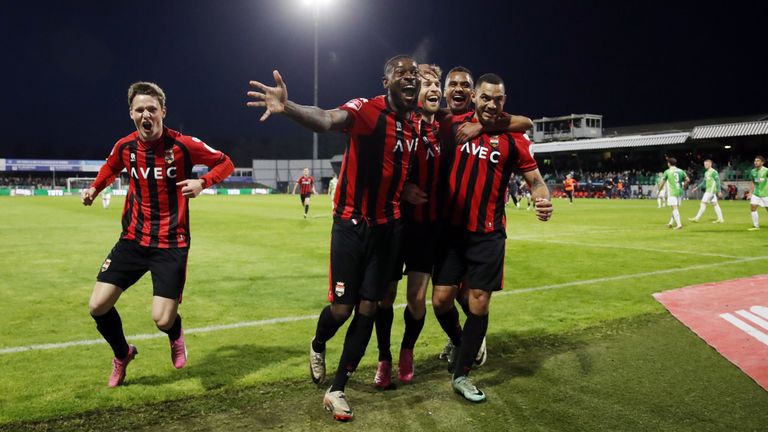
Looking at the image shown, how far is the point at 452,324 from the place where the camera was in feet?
15.9

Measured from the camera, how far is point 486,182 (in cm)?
441

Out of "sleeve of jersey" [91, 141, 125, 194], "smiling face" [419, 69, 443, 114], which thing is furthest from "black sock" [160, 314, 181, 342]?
"smiling face" [419, 69, 443, 114]

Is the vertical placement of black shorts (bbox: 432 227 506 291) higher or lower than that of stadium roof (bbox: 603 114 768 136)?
lower

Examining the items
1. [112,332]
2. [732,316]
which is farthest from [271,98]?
[732,316]

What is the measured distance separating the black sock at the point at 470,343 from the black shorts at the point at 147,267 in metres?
2.12

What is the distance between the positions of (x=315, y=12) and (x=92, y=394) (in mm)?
47874

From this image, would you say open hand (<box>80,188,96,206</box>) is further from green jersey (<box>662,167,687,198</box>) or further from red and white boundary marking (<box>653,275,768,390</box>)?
green jersey (<box>662,167,687,198</box>)

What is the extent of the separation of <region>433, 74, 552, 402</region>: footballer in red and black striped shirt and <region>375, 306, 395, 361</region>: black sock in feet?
1.52

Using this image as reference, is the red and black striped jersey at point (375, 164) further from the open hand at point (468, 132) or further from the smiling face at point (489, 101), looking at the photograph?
the smiling face at point (489, 101)

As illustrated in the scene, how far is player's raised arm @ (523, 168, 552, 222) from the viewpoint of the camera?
4.30 metres

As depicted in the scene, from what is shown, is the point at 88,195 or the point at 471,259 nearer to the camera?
the point at 471,259

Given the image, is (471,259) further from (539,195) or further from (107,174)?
(107,174)

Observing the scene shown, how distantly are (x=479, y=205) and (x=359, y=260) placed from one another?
3.38 ft

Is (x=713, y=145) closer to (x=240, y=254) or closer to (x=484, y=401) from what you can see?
(x=240, y=254)
